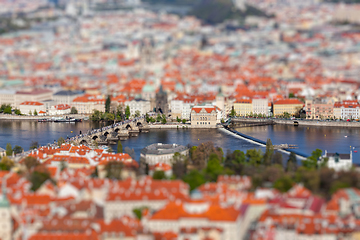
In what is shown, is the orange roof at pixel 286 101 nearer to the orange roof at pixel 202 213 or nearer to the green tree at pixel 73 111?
the green tree at pixel 73 111

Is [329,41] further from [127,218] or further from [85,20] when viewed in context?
[127,218]

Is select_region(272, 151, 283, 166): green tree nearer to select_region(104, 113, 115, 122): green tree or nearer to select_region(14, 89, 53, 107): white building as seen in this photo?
select_region(104, 113, 115, 122): green tree

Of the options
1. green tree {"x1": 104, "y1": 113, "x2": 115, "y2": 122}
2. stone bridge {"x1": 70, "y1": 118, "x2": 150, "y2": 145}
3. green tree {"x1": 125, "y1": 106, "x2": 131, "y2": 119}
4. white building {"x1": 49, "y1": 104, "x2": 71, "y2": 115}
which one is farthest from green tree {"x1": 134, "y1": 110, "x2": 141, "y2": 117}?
white building {"x1": 49, "y1": 104, "x2": 71, "y2": 115}

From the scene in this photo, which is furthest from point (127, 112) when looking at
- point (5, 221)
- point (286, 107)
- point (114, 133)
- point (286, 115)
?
point (5, 221)

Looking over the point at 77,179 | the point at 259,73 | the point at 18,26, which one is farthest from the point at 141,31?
the point at 77,179

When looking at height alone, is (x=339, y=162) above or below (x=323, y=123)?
below

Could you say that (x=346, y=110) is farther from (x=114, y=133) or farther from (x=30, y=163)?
(x=30, y=163)

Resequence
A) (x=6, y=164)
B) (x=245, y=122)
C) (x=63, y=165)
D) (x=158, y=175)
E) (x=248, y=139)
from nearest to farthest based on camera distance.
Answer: (x=158, y=175)
(x=6, y=164)
(x=63, y=165)
(x=248, y=139)
(x=245, y=122)
